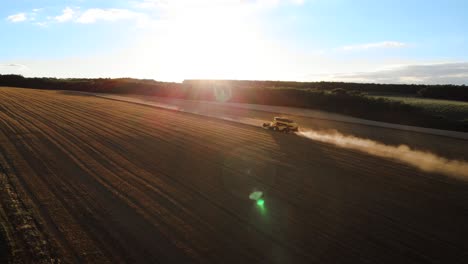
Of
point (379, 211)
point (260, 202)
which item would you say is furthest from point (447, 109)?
point (260, 202)

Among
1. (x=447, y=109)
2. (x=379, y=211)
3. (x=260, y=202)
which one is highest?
(x=447, y=109)

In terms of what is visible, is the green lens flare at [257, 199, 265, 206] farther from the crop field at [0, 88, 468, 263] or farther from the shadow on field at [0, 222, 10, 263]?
the shadow on field at [0, 222, 10, 263]

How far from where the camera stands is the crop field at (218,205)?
7.61 meters

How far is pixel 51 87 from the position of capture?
71562mm

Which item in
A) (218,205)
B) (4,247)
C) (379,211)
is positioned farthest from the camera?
(379,211)

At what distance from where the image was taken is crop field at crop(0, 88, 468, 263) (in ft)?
25.0

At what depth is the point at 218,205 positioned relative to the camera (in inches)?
394

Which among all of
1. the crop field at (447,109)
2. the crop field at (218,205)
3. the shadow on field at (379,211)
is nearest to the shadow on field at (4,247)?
the crop field at (218,205)

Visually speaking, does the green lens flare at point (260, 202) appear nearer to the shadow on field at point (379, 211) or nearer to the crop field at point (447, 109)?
the shadow on field at point (379, 211)

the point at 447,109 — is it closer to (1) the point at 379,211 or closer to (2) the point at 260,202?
(1) the point at 379,211

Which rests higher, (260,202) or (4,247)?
(4,247)

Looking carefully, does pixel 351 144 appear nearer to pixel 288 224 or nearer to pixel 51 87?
pixel 288 224

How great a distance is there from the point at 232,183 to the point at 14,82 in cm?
7776

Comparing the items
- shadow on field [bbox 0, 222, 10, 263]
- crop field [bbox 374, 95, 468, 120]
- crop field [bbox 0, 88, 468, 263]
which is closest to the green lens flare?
crop field [bbox 0, 88, 468, 263]
